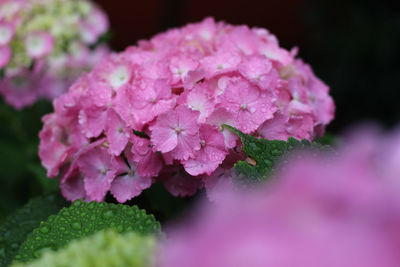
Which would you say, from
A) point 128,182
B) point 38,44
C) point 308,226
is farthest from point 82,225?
point 38,44

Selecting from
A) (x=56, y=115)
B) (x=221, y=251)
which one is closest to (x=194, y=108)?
(x=56, y=115)

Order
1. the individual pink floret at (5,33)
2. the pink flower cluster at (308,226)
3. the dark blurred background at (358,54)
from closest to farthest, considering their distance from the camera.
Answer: the pink flower cluster at (308,226)
the individual pink floret at (5,33)
the dark blurred background at (358,54)

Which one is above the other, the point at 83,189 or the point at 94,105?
the point at 94,105

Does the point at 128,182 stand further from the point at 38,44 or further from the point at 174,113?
the point at 38,44

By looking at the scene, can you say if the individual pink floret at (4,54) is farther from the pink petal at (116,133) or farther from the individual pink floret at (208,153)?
the individual pink floret at (208,153)

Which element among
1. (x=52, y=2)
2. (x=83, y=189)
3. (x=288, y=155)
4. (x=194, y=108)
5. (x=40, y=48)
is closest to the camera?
(x=288, y=155)

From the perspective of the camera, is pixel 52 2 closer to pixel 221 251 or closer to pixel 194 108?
pixel 194 108

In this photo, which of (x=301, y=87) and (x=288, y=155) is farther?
(x=301, y=87)

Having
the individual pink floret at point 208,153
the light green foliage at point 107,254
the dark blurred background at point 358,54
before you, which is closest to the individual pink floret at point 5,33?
the individual pink floret at point 208,153
